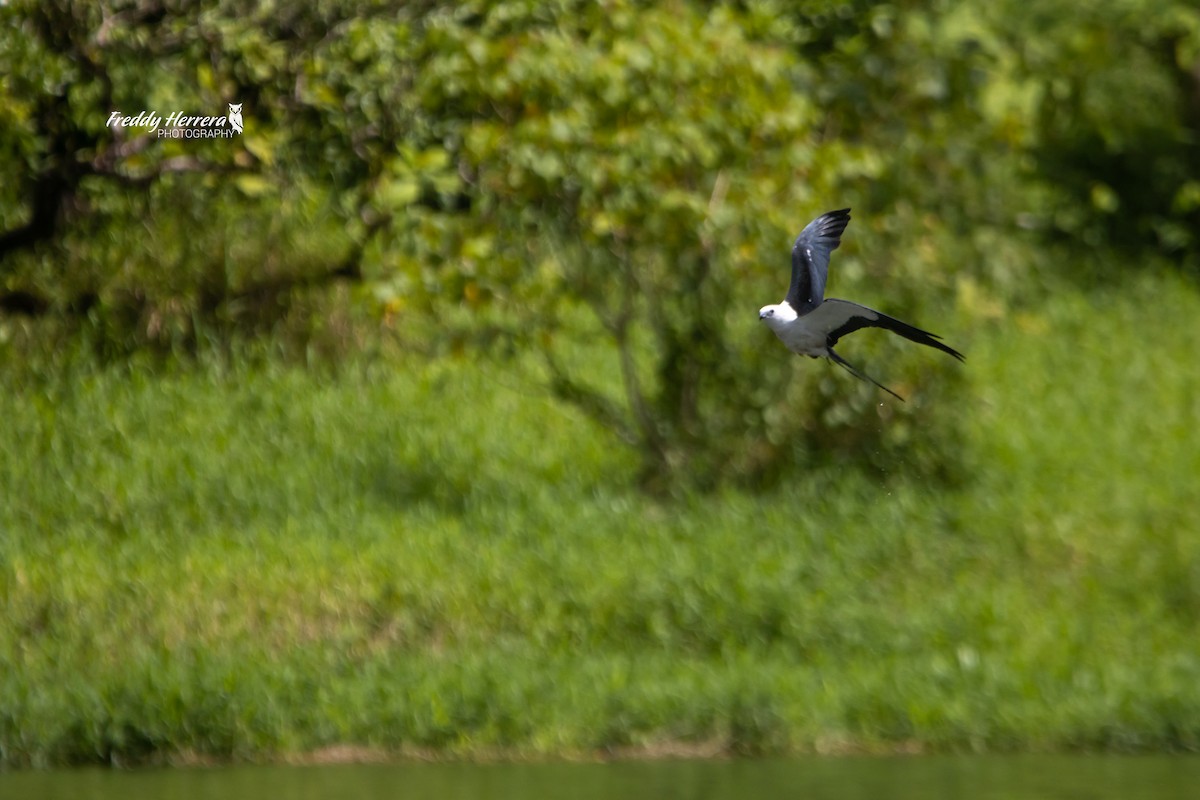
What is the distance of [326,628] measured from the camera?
7949 millimetres

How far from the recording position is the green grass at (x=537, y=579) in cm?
711

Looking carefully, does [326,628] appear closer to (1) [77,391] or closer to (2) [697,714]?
(2) [697,714]

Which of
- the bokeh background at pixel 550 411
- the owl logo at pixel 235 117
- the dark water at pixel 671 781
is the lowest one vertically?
the dark water at pixel 671 781

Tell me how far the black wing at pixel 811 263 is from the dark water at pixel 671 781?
2593mm

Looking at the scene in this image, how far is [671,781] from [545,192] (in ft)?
11.4

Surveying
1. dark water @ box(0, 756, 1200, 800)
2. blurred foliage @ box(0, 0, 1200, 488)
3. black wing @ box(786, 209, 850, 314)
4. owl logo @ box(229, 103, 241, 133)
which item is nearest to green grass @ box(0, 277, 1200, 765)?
dark water @ box(0, 756, 1200, 800)

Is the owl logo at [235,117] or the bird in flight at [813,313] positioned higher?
the owl logo at [235,117]

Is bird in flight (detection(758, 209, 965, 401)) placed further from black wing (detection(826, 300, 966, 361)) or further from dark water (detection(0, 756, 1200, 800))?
dark water (detection(0, 756, 1200, 800))

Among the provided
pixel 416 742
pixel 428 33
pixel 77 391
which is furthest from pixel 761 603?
pixel 77 391

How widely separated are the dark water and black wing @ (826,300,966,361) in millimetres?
2600

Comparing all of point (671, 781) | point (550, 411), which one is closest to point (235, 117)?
point (550, 411)

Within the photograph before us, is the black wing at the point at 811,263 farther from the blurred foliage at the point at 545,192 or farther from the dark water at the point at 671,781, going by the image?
the blurred foliage at the point at 545,192

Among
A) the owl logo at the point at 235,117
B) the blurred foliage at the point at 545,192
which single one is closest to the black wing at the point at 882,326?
the blurred foliage at the point at 545,192

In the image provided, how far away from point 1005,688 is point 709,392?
8.63ft
